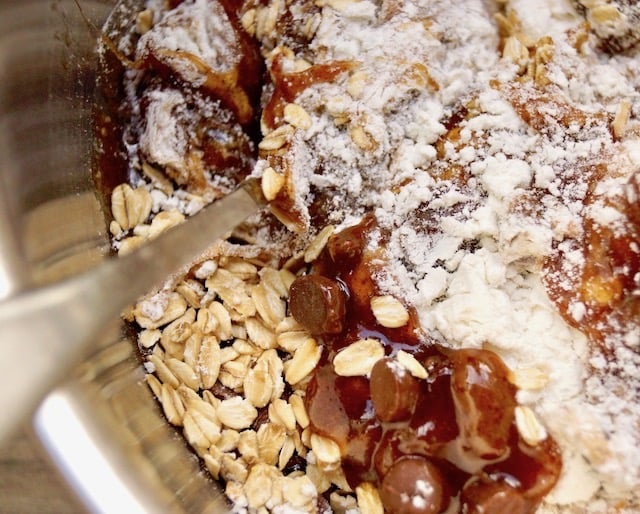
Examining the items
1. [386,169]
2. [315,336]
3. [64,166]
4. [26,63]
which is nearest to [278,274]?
[315,336]

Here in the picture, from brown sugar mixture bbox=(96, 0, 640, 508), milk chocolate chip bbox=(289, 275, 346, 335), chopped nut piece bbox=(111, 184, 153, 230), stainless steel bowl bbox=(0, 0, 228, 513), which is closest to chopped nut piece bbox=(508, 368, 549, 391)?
brown sugar mixture bbox=(96, 0, 640, 508)

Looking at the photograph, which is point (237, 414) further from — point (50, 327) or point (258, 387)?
point (50, 327)

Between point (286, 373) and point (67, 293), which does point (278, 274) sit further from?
point (67, 293)

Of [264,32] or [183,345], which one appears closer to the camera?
[183,345]

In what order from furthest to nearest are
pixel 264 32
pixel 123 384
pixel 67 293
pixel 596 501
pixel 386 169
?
pixel 264 32
pixel 386 169
pixel 123 384
pixel 596 501
pixel 67 293

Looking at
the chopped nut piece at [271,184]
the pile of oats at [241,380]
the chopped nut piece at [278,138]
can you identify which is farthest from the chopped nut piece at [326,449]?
the chopped nut piece at [278,138]

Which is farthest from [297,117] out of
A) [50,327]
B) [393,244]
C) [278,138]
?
[50,327]

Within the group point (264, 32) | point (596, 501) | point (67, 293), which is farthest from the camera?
point (264, 32)
